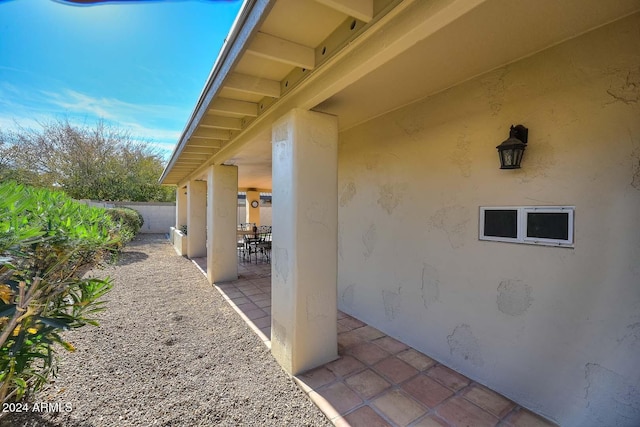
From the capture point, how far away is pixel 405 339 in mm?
3787

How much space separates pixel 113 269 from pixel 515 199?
10257 mm

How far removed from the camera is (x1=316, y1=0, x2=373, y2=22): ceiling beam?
5.82 ft

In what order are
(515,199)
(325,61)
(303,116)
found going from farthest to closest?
(303,116)
(515,199)
(325,61)

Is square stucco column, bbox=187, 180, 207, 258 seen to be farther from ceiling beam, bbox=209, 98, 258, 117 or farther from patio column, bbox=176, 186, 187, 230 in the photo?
ceiling beam, bbox=209, 98, 258, 117

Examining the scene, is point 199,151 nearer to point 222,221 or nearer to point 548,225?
point 222,221

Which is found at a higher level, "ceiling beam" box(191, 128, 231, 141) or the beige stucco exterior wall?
"ceiling beam" box(191, 128, 231, 141)

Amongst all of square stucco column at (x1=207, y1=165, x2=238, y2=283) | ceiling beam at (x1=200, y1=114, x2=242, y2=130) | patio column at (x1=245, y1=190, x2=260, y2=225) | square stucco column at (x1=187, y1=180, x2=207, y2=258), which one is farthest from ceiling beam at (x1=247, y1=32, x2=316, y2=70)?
patio column at (x1=245, y1=190, x2=260, y2=225)

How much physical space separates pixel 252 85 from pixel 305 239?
6.11 ft

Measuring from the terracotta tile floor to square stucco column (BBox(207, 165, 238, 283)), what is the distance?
11.2 ft

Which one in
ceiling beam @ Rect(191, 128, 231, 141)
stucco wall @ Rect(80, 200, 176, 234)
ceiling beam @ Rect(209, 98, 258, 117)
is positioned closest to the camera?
ceiling beam @ Rect(209, 98, 258, 117)

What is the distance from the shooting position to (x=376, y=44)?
2.04m

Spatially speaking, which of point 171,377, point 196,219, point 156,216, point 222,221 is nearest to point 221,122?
point 222,221

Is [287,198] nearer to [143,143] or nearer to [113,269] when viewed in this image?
[113,269]

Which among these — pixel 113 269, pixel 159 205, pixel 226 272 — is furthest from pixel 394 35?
pixel 159 205
